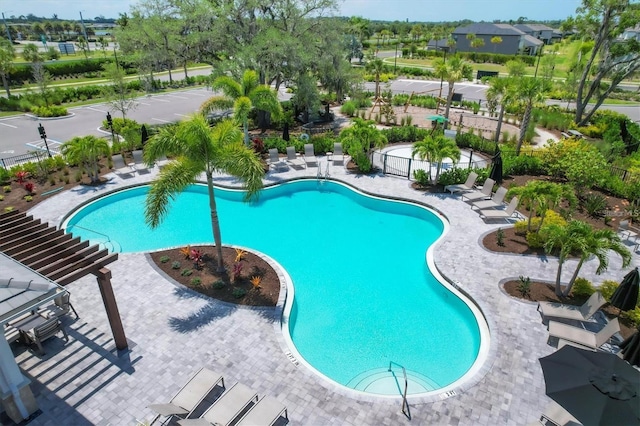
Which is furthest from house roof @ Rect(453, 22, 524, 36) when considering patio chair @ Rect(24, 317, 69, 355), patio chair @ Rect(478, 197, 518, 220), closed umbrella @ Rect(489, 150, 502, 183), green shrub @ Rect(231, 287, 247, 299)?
patio chair @ Rect(24, 317, 69, 355)

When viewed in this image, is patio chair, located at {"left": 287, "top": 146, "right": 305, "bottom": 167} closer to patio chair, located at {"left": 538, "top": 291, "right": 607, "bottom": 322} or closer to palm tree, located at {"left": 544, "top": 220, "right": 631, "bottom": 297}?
palm tree, located at {"left": 544, "top": 220, "right": 631, "bottom": 297}

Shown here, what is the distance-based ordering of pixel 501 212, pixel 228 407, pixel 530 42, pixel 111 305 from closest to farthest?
1. pixel 228 407
2. pixel 111 305
3. pixel 501 212
4. pixel 530 42

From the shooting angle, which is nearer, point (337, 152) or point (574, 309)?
point (574, 309)

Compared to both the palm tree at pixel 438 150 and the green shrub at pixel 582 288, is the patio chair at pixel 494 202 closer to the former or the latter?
the palm tree at pixel 438 150

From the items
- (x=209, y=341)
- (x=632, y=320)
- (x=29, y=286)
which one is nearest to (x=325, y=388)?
(x=209, y=341)

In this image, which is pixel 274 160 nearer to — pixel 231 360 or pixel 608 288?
pixel 231 360

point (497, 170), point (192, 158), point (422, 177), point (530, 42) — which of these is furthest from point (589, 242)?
point (530, 42)
